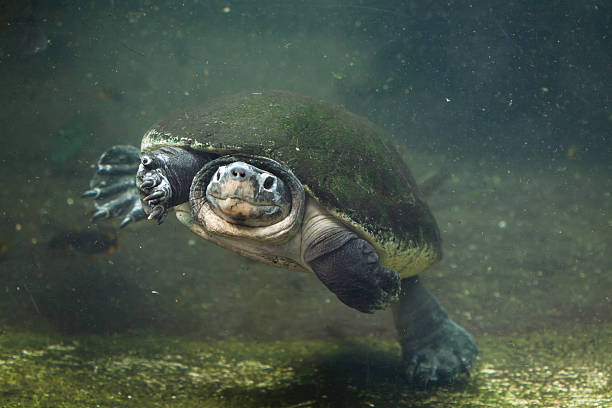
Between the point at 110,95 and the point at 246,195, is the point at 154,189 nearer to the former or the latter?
the point at 246,195

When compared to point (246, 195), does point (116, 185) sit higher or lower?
higher

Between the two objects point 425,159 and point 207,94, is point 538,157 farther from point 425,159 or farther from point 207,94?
point 207,94

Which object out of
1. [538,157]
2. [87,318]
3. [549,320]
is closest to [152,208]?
[87,318]

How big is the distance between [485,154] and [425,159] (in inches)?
73.1

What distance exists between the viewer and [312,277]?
432cm

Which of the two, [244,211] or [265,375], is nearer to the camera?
[244,211]

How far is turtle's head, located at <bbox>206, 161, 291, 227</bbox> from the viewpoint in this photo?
1916mm

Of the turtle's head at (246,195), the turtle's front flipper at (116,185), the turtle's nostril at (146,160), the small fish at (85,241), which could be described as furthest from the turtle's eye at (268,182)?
the small fish at (85,241)

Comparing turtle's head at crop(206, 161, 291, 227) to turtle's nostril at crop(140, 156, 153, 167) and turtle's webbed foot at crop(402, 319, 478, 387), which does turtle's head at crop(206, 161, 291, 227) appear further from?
turtle's webbed foot at crop(402, 319, 478, 387)

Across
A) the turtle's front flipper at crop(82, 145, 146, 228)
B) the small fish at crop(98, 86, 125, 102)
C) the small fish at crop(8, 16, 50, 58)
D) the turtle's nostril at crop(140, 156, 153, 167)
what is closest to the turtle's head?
the turtle's nostril at crop(140, 156, 153, 167)

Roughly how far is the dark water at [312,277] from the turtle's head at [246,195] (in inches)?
37.8

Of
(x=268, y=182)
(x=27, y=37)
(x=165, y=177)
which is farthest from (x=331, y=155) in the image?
(x=27, y=37)

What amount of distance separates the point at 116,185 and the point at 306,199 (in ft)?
6.94

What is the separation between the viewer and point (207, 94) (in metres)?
12.2
